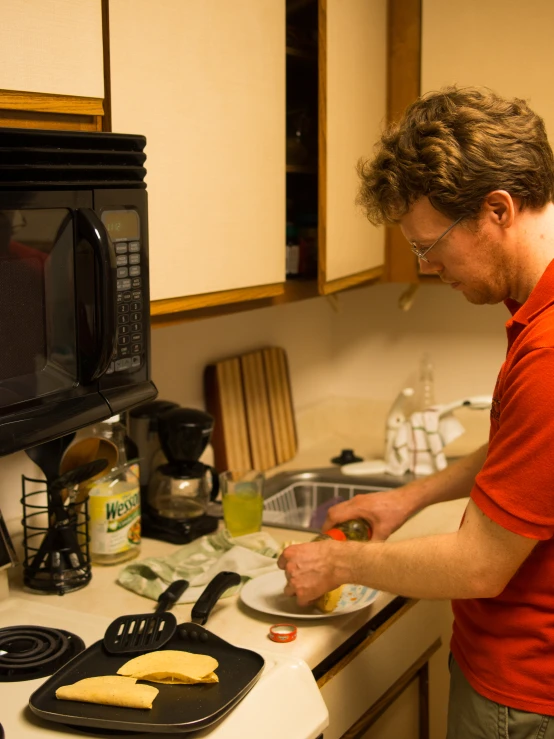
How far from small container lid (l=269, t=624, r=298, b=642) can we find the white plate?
0.03 metres

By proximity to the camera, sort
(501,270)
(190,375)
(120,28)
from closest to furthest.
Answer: (501,270)
(120,28)
(190,375)

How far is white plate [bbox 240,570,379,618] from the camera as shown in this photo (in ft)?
4.67

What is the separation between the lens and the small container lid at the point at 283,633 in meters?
1.35

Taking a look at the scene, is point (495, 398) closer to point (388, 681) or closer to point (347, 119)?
point (388, 681)

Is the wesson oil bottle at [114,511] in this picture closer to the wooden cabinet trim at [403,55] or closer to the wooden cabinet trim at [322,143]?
the wooden cabinet trim at [322,143]

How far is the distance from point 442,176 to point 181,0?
1.90 ft

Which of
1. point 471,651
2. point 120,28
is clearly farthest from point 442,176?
point 471,651

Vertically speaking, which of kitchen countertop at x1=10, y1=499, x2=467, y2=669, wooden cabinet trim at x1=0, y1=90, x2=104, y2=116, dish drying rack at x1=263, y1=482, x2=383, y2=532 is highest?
wooden cabinet trim at x1=0, y1=90, x2=104, y2=116

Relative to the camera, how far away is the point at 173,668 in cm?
117

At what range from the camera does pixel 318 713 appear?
1193mm

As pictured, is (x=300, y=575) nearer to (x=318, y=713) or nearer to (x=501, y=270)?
(x=318, y=713)

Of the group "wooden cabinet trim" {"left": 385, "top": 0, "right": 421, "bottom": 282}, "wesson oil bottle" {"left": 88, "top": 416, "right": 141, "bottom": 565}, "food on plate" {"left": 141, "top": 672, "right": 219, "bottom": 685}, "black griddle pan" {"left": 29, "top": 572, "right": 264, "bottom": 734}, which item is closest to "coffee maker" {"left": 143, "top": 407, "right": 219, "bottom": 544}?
"wesson oil bottle" {"left": 88, "top": 416, "right": 141, "bottom": 565}

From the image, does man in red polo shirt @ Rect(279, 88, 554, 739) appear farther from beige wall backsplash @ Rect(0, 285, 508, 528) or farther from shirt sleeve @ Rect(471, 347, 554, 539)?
beige wall backsplash @ Rect(0, 285, 508, 528)

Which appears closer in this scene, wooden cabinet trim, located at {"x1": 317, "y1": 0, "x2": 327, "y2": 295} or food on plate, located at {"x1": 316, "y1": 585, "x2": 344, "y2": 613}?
food on plate, located at {"x1": 316, "y1": 585, "x2": 344, "y2": 613}
